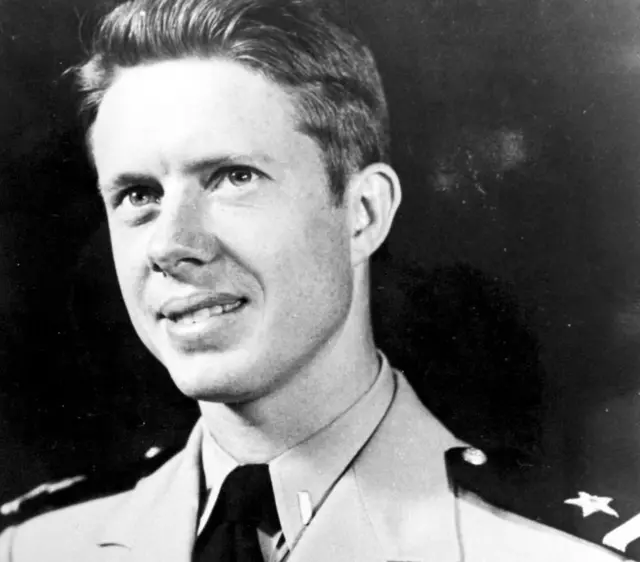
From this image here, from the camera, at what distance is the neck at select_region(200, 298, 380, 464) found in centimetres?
178

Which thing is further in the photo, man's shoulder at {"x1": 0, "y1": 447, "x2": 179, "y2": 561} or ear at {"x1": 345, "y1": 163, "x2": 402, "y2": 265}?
man's shoulder at {"x1": 0, "y1": 447, "x2": 179, "y2": 561}

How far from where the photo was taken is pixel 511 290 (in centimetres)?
183

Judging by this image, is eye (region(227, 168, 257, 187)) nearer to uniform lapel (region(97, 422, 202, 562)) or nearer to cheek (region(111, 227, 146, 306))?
cheek (region(111, 227, 146, 306))

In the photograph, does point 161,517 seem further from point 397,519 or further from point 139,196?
point 139,196

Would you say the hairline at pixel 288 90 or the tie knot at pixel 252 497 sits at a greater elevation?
the hairline at pixel 288 90

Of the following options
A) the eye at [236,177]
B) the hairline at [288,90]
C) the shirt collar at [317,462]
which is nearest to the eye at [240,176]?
the eye at [236,177]

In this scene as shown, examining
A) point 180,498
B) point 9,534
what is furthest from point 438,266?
point 9,534

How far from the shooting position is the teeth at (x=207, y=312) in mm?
1753

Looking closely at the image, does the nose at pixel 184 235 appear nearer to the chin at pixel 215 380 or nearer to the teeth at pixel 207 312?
the teeth at pixel 207 312

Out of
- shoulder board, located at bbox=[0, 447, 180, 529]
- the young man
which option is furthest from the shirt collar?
shoulder board, located at bbox=[0, 447, 180, 529]

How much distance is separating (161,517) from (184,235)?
0.66 m

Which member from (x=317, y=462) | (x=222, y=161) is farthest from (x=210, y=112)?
(x=317, y=462)

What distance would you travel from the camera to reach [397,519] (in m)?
1.76

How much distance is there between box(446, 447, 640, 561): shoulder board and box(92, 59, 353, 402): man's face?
44 cm
